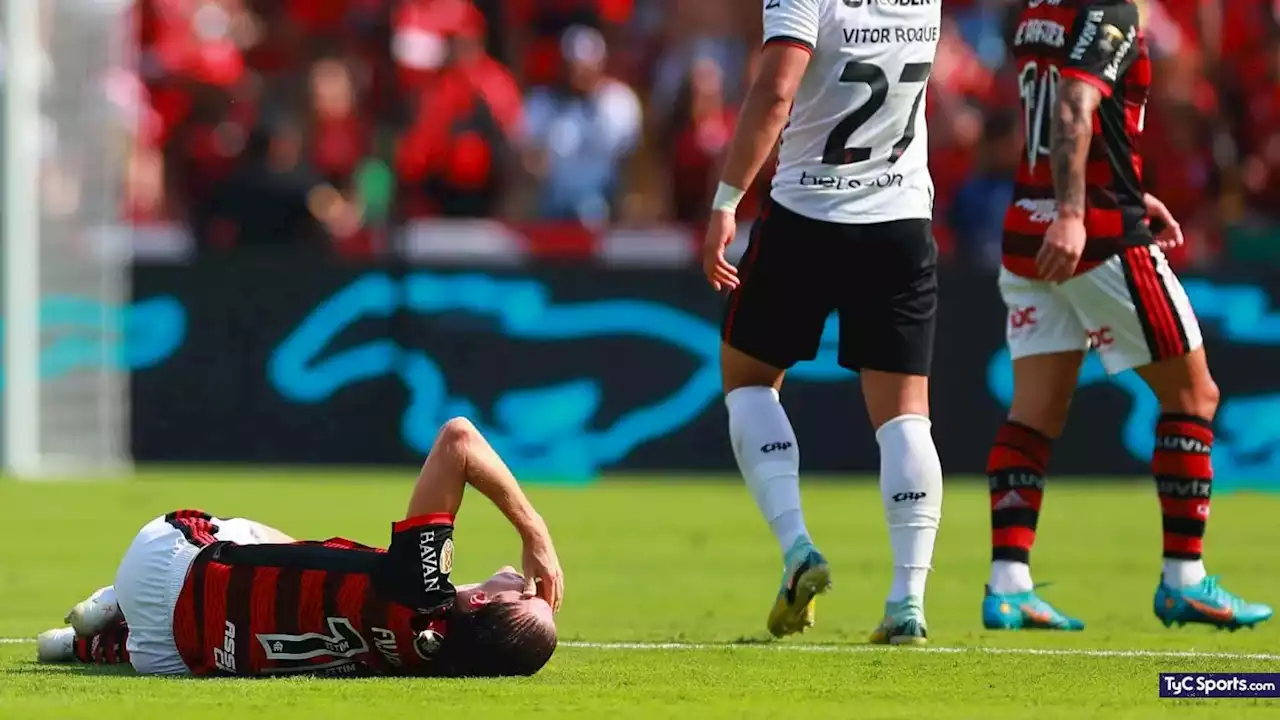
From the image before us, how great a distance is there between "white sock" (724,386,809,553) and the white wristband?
0.79 m

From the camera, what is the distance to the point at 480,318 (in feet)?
50.0

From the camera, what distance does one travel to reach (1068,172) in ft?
23.8

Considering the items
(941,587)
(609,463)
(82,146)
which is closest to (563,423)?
(609,463)

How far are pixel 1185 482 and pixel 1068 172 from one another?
1340 mm

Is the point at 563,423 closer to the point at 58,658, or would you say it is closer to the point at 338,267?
the point at 338,267

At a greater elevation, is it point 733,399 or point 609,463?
point 733,399

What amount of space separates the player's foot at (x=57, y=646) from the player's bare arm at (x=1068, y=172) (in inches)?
135

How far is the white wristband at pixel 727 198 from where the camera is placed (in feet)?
22.2

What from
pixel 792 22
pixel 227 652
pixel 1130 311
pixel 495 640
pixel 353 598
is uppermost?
pixel 792 22

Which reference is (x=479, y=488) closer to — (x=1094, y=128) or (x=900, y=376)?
(x=900, y=376)

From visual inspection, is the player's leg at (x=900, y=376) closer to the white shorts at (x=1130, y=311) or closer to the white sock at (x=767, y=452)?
the white sock at (x=767, y=452)

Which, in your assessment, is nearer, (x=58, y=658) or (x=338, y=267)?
(x=58, y=658)

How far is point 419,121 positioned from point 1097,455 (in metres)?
5.78

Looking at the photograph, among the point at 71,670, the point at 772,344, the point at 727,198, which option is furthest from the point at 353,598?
the point at 772,344
